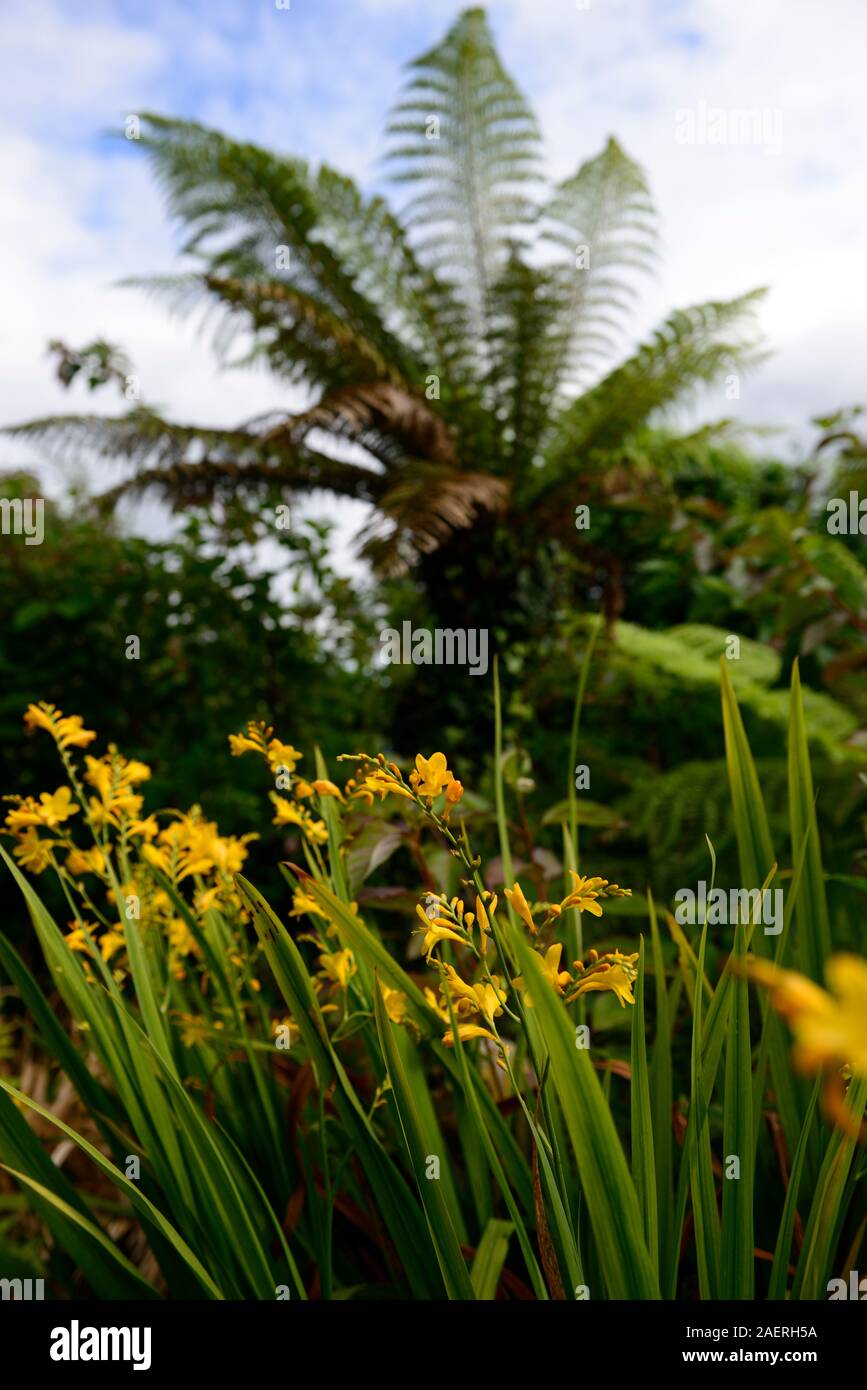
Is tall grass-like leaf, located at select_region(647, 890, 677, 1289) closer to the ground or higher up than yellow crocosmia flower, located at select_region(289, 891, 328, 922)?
closer to the ground

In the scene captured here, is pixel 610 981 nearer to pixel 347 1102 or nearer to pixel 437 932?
pixel 437 932

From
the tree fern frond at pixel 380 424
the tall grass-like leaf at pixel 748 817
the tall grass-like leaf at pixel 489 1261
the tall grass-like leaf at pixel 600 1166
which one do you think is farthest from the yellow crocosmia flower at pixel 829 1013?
the tree fern frond at pixel 380 424

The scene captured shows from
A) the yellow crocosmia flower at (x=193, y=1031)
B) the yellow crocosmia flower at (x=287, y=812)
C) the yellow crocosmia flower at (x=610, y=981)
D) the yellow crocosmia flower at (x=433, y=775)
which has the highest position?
the yellow crocosmia flower at (x=433, y=775)

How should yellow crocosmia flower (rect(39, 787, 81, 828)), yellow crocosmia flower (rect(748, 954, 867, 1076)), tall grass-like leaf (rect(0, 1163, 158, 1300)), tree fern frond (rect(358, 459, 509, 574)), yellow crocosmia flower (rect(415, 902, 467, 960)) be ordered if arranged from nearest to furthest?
yellow crocosmia flower (rect(748, 954, 867, 1076)) < yellow crocosmia flower (rect(415, 902, 467, 960)) < tall grass-like leaf (rect(0, 1163, 158, 1300)) < yellow crocosmia flower (rect(39, 787, 81, 828)) < tree fern frond (rect(358, 459, 509, 574))

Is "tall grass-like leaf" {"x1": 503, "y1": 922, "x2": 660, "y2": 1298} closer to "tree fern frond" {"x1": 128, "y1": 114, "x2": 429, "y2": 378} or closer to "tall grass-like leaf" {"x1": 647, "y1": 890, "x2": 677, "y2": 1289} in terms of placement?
"tall grass-like leaf" {"x1": 647, "y1": 890, "x2": 677, "y2": 1289}

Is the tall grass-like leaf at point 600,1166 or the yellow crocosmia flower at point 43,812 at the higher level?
the yellow crocosmia flower at point 43,812

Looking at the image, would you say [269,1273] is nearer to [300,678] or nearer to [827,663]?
[827,663]

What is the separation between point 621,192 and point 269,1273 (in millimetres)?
3675

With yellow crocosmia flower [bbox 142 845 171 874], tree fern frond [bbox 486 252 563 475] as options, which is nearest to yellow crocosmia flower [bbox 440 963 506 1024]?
yellow crocosmia flower [bbox 142 845 171 874]

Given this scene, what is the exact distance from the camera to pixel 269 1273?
3.07ft

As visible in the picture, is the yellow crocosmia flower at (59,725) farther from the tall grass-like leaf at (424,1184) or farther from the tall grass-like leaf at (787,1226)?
the tall grass-like leaf at (787,1226)

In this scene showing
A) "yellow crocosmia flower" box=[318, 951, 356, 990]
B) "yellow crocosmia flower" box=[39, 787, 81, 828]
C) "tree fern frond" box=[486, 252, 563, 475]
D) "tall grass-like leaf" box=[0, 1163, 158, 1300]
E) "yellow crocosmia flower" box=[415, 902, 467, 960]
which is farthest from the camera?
"tree fern frond" box=[486, 252, 563, 475]
